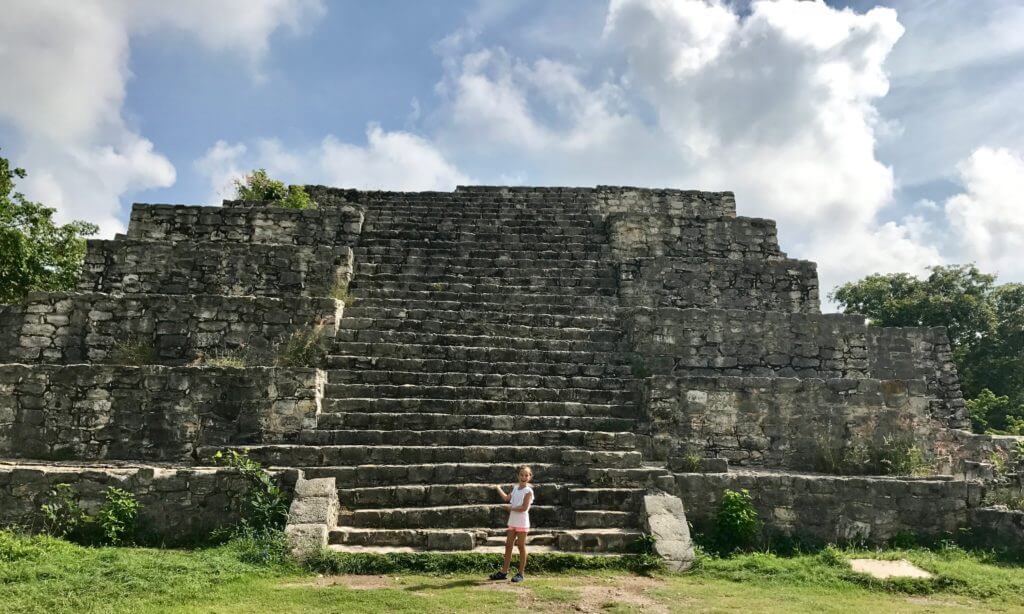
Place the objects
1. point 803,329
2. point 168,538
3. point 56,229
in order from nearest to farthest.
A: point 168,538 → point 803,329 → point 56,229

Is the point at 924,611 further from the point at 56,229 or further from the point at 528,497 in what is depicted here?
the point at 56,229

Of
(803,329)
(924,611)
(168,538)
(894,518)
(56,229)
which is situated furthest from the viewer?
(56,229)

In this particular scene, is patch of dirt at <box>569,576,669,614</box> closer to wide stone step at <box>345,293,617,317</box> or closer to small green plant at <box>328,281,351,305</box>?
wide stone step at <box>345,293,617,317</box>

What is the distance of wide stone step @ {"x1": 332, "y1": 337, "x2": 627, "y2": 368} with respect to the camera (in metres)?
10.2

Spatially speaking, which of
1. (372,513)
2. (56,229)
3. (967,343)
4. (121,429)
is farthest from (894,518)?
(56,229)

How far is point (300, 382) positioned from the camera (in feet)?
28.5

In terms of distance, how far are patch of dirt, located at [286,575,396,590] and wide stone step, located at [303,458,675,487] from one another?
1663 mm

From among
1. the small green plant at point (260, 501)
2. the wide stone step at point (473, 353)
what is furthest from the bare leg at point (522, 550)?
the wide stone step at point (473, 353)

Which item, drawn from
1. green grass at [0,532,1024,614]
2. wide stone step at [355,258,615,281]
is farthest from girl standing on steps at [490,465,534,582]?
wide stone step at [355,258,615,281]

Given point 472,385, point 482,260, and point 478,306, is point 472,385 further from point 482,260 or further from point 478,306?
point 482,260

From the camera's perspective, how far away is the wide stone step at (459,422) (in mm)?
8672

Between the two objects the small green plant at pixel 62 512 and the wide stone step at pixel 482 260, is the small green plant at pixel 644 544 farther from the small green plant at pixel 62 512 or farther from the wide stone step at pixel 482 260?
the wide stone step at pixel 482 260

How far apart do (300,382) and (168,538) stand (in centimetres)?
245

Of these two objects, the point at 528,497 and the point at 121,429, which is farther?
the point at 121,429
